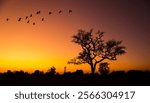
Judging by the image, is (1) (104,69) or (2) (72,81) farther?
(1) (104,69)

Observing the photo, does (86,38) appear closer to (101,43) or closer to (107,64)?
(101,43)

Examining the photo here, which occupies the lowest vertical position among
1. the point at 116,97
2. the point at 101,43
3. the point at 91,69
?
the point at 116,97

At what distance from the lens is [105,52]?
111ft

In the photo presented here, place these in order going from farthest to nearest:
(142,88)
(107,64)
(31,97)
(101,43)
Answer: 1. (107,64)
2. (101,43)
3. (142,88)
4. (31,97)

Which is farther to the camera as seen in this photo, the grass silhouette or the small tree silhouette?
the small tree silhouette

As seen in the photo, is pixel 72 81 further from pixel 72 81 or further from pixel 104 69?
pixel 104 69

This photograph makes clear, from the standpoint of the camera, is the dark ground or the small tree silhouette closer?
the dark ground

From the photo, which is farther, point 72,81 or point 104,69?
point 104,69


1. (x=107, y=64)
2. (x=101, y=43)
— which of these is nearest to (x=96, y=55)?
(x=101, y=43)

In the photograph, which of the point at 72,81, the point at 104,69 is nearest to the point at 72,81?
the point at 72,81

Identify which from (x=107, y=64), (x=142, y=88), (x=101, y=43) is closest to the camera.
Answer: (x=142, y=88)

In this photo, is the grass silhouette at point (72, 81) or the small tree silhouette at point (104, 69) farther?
the small tree silhouette at point (104, 69)

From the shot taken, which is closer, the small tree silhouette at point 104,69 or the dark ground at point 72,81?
the dark ground at point 72,81

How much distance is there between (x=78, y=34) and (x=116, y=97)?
72.5ft
